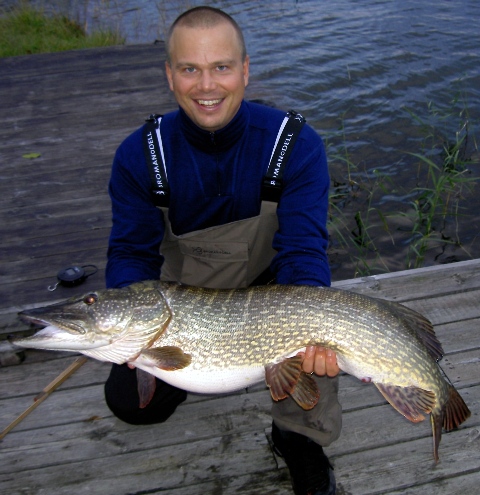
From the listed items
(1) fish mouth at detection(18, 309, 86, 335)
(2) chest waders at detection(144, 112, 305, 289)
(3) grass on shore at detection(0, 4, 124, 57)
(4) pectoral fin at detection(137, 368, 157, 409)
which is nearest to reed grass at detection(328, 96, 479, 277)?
(2) chest waders at detection(144, 112, 305, 289)

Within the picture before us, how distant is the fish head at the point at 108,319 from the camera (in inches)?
90.1

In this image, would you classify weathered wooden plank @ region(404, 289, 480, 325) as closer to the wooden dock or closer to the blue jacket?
the wooden dock

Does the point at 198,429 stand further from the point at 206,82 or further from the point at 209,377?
the point at 206,82

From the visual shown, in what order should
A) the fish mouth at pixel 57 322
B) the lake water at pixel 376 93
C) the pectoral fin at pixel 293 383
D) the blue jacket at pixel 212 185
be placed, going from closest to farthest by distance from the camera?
the fish mouth at pixel 57 322 < the pectoral fin at pixel 293 383 < the blue jacket at pixel 212 185 < the lake water at pixel 376 93

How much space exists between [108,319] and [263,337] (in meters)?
0.65

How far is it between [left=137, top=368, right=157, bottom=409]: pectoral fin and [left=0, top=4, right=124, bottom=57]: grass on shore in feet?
28.5

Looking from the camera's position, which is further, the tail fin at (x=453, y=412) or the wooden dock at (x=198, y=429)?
the wooden dock at (x=198, y=429)

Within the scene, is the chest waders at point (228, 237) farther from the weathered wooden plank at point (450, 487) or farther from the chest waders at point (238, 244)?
the weathered wooden plank at point (450, 487)

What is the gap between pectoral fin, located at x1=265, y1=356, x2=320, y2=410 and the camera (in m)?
2.35

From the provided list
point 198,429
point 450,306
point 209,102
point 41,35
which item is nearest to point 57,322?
point 198,429

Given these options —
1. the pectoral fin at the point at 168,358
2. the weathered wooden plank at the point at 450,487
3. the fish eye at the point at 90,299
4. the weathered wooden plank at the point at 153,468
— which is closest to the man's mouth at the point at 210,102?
the fish eye at the point at 90,299

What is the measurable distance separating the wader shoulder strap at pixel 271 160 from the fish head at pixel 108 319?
1.76 ft

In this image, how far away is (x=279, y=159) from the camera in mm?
2703

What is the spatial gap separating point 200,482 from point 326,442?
594 mm
